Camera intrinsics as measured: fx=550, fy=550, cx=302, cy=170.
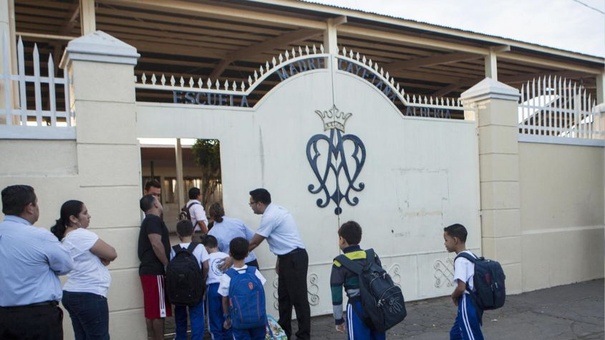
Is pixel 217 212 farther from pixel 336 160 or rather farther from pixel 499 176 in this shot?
pixel 499 176

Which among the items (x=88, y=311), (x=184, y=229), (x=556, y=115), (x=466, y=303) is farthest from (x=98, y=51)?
(x=556, y=115)

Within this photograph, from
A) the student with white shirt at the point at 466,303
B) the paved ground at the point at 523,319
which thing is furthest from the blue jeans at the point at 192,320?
the student with white shirt at the point at 466,303

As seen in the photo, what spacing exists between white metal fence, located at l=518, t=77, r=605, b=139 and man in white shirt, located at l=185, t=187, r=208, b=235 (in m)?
4.98

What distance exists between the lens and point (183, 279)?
16.0ft

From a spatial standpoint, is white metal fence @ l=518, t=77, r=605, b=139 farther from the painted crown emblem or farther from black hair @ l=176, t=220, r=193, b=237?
black hair @ l=176, t=220, r=193, b=237

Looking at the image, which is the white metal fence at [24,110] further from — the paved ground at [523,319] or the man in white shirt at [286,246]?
the paved ground at [523,319]

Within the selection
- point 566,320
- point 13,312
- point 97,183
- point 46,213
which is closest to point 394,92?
point 566,320

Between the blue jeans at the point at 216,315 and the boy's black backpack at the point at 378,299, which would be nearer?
the boy's black backpack at the point at 378,299

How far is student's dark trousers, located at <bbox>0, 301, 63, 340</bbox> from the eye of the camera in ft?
11.0

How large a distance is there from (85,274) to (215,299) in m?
1.49

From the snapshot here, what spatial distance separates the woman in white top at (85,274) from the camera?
4.01 metres

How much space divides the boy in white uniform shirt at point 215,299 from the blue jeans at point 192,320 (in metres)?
0.10

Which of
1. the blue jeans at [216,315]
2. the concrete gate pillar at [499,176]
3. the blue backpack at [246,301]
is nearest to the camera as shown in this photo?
the blue backpack at [246,301]

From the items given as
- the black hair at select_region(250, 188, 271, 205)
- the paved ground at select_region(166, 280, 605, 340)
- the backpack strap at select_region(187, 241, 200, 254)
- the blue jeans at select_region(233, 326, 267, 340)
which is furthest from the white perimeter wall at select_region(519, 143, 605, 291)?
the backpack strap at select_region(187, 241, 200, 254)
